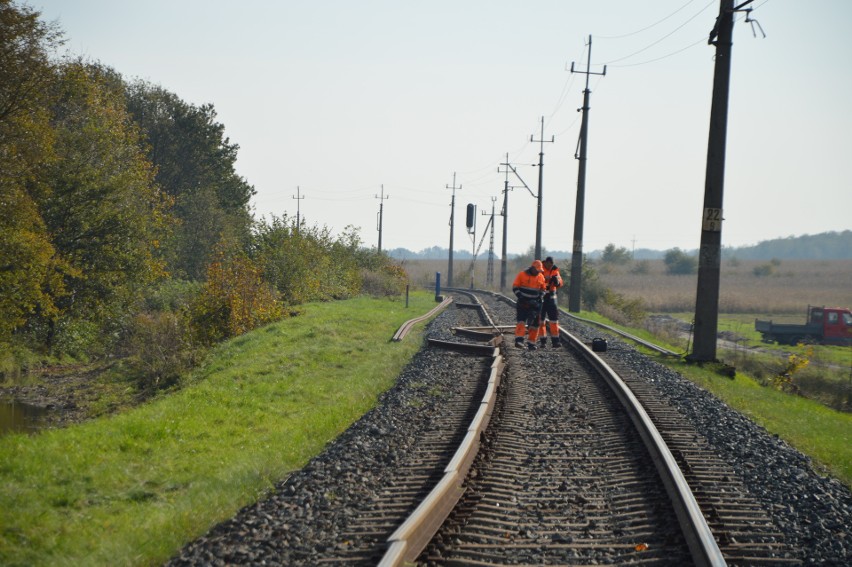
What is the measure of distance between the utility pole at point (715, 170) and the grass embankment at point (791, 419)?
1.79 meters

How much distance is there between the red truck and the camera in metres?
41.8

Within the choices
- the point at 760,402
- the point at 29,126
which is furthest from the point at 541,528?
the point at 29,126

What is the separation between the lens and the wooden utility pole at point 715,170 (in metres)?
18.3

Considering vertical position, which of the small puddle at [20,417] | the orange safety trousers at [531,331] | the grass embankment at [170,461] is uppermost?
the orange safety trousers at [531,331]

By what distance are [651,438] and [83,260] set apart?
79.6ft

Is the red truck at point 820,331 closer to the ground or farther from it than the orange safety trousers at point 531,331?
closer to the ground

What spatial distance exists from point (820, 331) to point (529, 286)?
30879 millimetres

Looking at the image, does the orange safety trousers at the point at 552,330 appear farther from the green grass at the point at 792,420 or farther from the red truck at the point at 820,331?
the red truck at the point at 820,331

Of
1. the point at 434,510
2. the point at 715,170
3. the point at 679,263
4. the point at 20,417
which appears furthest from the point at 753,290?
the point at 434,510

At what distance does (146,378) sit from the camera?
20.9m

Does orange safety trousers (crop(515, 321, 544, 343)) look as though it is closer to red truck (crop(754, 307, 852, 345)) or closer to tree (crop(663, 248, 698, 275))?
red truck (crop(754, 307, 852, 345))

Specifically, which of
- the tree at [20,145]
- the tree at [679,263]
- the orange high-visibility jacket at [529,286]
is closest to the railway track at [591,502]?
the orange high-visibility jacket at [529,286]

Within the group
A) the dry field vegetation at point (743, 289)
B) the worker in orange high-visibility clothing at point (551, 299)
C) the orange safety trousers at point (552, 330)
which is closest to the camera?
the worker in orange high-visibility clothing at point (551, 299)

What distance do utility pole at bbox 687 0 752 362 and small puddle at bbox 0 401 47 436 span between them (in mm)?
14403
